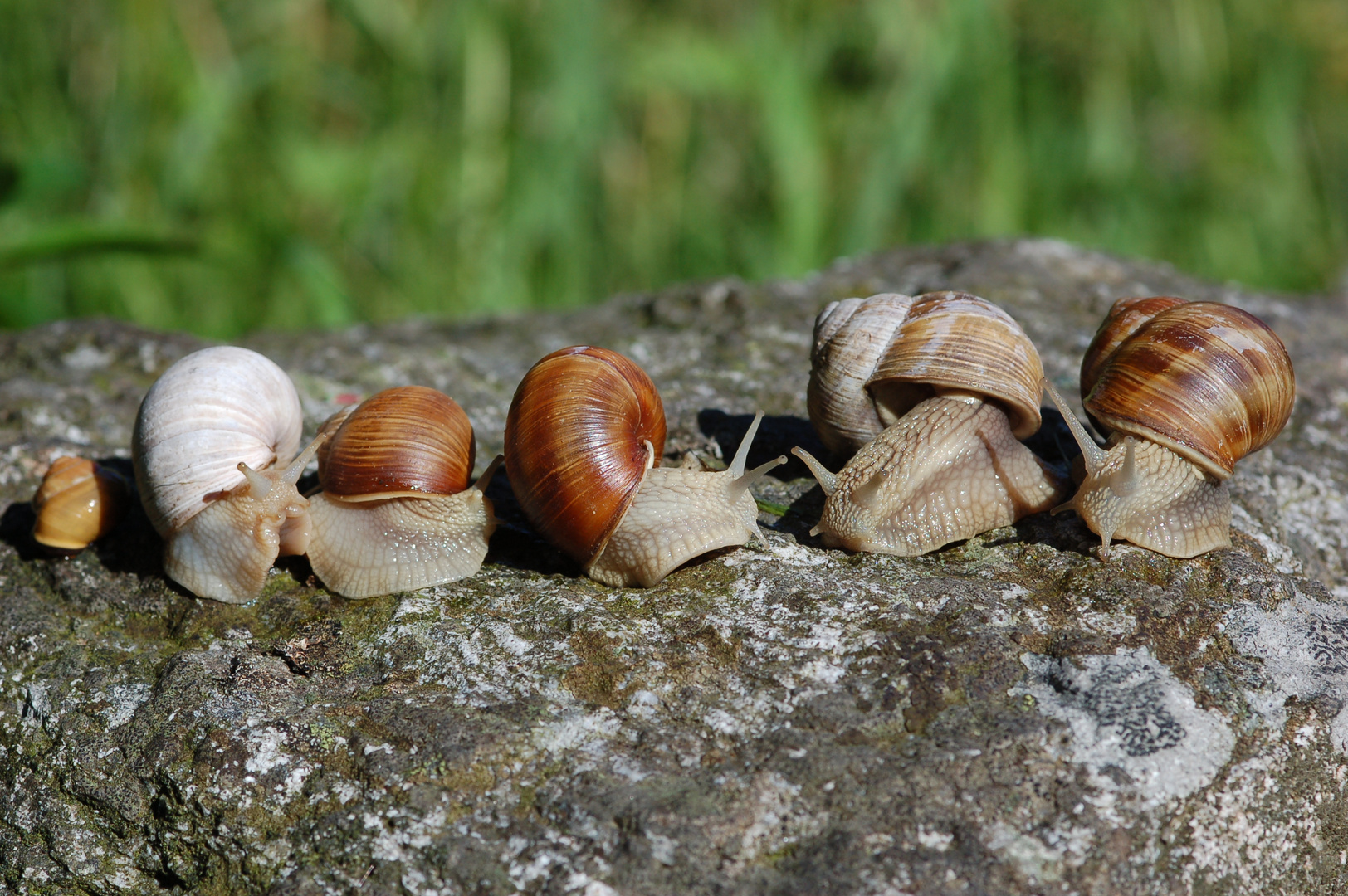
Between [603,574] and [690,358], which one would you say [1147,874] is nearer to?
[603,574]

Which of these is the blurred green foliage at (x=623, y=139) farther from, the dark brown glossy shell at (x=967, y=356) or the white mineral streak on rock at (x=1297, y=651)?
the white mineral streak on rock at (x=1297, y=651)

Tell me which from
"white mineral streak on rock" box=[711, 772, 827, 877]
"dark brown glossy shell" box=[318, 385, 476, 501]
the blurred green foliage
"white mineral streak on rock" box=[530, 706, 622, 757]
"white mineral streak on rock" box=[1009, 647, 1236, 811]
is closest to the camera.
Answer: "white mineral streak on rock" box=[711, 772, 827, 877]

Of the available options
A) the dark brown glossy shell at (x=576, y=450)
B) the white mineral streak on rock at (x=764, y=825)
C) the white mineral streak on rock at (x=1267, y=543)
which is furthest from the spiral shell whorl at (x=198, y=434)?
the white mineral streak on rock at (x=1267, y=543)

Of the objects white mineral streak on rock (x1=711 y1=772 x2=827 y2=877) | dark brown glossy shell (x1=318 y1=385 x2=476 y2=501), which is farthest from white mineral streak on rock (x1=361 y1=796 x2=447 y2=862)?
dark brown glossy shell (x1=318 y1=385 x2=476 y2=501)

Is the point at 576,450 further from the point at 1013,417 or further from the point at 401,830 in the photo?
the point at 1013,417

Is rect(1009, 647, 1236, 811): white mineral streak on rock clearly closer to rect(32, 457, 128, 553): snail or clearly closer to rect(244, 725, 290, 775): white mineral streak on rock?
rect(244, 725, 290, 775): white mineral streak on rock

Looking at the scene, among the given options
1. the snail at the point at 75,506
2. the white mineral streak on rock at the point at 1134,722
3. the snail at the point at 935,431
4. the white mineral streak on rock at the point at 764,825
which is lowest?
the snail at the point at 75,506

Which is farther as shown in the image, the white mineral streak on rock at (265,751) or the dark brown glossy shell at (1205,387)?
the dark brown glossy shell at (1205,387)
